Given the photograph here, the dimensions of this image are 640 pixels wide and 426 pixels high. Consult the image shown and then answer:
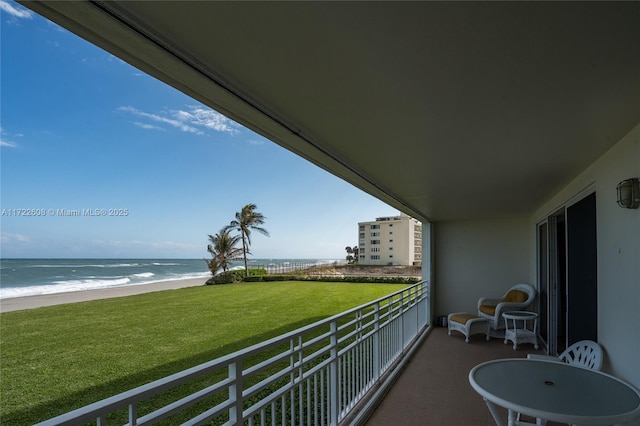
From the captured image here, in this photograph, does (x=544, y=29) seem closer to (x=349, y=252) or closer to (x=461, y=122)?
(x=461, y=122)

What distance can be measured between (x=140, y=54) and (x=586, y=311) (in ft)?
17.4

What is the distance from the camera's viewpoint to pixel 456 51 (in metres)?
1.31

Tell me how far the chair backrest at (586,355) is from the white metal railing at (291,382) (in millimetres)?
1737

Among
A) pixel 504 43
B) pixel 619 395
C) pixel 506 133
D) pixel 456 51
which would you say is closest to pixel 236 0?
pixel 456 51

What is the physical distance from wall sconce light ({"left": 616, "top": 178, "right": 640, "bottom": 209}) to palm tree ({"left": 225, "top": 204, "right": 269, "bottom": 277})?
21334mm

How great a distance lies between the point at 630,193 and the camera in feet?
6.92

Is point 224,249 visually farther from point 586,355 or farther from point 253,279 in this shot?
point 586,355

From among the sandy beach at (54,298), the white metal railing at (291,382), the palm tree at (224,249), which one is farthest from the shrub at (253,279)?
the white metal railing at (291,382)

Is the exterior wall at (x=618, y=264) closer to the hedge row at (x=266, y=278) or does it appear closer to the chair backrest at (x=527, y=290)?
the chair backrest at (x=527, y=290)

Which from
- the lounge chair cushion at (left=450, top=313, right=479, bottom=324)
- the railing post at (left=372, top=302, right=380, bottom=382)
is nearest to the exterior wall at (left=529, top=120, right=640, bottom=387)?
the railing post at (left=372, top=302, right=380, bottom=382)

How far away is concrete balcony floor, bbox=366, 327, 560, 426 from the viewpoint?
308 cm

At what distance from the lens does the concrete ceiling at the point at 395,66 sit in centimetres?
108

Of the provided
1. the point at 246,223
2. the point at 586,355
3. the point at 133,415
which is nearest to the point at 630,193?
the point at 586,355

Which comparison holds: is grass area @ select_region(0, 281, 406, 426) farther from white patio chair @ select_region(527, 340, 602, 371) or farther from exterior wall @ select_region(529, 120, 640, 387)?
exterior wall @ select_region(529, 120, 640, 387)
